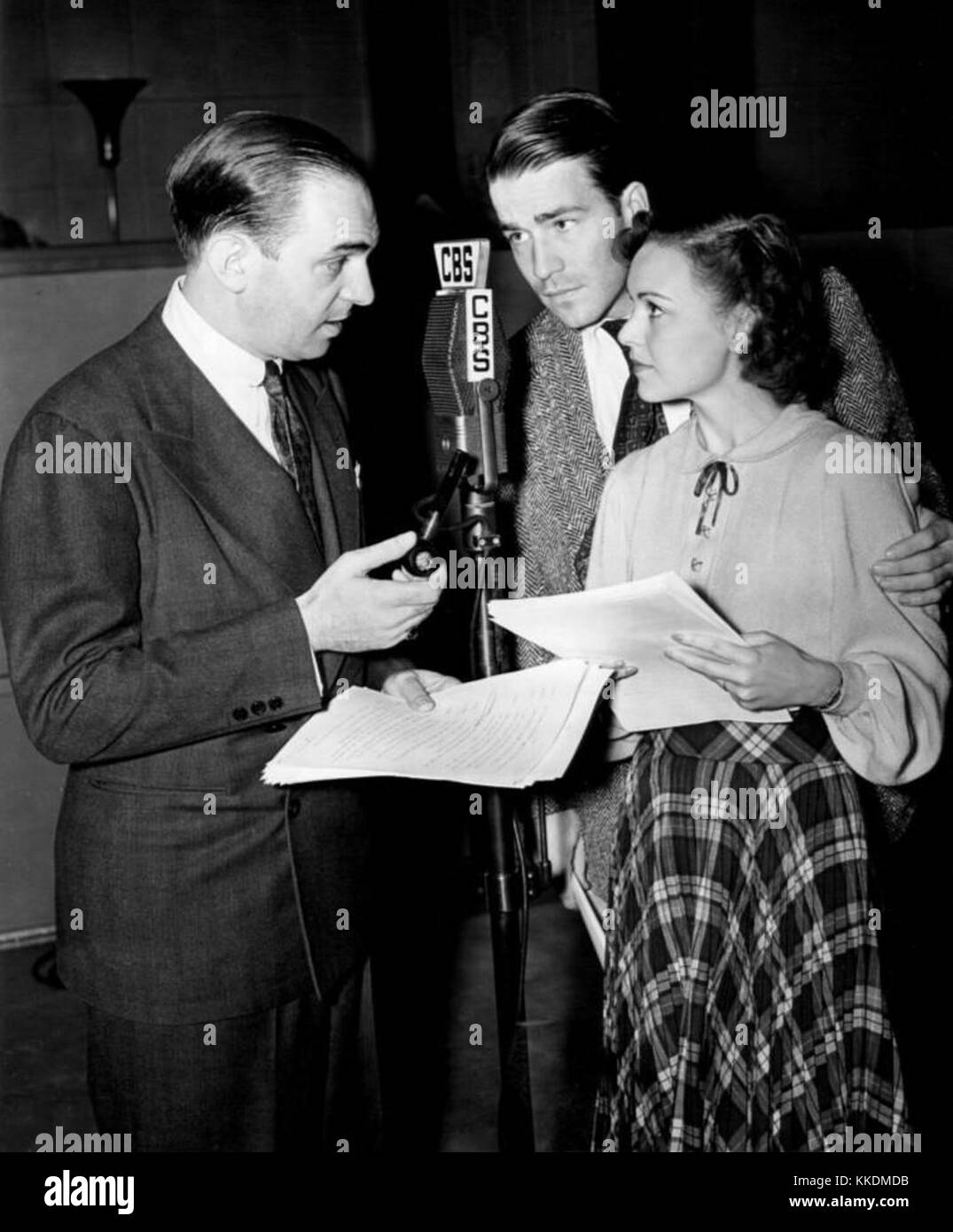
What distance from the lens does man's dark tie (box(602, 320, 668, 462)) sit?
1828mm

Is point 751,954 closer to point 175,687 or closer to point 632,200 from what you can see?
point 175,687

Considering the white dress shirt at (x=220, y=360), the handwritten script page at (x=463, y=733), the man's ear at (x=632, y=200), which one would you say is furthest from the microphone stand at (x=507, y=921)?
the man's ear at (x=632, y=200)

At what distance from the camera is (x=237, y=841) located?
63.1 inches

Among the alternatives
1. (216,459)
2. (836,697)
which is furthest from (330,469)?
(836,697)

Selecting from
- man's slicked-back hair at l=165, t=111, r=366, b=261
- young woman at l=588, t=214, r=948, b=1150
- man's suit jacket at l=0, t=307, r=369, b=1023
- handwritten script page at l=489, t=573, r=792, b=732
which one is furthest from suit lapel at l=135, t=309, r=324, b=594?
young woman at l=588, t=214, r=948, b=1150

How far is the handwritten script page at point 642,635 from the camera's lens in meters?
1.37

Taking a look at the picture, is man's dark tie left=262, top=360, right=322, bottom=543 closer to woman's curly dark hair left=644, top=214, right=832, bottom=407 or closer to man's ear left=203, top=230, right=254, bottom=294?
man's ear left=203, top=230, right=254, bottom=294

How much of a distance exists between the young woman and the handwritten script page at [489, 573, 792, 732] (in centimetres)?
5

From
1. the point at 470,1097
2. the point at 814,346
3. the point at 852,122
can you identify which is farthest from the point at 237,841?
the point at 852,122

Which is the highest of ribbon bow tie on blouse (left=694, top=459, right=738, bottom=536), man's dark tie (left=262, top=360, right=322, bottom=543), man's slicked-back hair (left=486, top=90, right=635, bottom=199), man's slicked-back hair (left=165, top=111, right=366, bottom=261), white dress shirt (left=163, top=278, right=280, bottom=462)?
man's slicked-back hair (left=486, top=90, right=635, bottom=199)

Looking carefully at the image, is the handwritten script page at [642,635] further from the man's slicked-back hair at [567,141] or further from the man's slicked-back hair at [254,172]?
the man's slicked-back hair at [567,141]

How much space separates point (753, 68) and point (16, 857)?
3.05m

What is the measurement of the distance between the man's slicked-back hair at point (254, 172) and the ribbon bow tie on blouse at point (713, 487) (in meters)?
0.53

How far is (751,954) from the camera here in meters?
1.59
